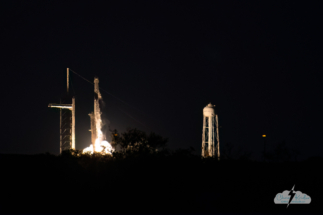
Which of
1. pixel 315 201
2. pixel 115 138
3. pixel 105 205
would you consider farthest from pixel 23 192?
pixel 115 138

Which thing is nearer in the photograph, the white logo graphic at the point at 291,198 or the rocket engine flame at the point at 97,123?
the white logo graphic at the point at 291,198

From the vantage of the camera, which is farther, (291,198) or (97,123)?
(97,123)

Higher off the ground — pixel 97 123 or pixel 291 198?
pixel 97 123

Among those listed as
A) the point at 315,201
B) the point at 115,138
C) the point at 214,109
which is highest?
the point at 214,109

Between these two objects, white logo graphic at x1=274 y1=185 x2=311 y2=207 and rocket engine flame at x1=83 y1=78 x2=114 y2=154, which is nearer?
white logo graphic at x1=274 y1=185 x2=311 y2=207

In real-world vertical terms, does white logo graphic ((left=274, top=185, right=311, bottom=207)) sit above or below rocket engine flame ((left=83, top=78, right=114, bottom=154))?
below

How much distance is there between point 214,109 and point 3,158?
1590 inches

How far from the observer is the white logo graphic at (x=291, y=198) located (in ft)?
69.7

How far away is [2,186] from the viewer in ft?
76.6

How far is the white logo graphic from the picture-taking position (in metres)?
21.2

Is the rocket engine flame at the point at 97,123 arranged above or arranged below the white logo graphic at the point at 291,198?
above

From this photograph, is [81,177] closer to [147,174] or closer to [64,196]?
[64,196]

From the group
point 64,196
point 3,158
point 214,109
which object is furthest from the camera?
point 214,109

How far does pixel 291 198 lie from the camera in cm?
2158
